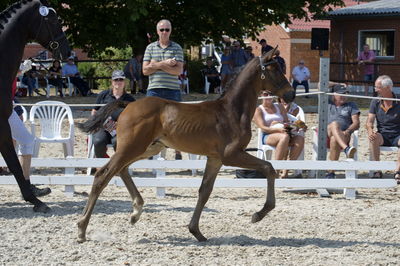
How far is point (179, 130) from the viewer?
676cm

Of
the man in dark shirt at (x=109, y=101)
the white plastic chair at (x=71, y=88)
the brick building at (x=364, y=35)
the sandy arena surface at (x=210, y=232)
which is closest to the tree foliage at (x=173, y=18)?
the white plastic chair at (x=71, y=88)

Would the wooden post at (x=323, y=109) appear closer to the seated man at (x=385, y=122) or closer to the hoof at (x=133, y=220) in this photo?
the seated man at (x=385, y=122)

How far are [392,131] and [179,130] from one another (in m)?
4.79

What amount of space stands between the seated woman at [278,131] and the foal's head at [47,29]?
3.06 meters

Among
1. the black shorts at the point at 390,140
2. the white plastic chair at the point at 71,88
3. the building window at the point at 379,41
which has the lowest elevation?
the black shorts at the point at 390,140

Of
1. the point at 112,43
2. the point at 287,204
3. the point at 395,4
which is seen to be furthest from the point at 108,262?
the point at 395,4

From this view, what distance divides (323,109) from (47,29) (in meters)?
3.82

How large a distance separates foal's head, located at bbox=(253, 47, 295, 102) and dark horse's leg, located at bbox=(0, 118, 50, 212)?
2.73 meters

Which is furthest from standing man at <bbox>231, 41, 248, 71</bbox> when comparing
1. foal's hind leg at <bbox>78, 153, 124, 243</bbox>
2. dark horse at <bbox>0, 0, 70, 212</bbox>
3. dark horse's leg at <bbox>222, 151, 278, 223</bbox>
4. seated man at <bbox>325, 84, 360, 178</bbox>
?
foal's hind leg at <bbox>78, 153, 124, 243</bbox>

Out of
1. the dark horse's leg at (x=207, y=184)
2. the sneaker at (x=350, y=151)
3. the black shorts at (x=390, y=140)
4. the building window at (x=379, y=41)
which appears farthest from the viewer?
the building window at (x=379, y=41)

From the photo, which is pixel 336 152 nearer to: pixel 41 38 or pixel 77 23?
pixel 41 38

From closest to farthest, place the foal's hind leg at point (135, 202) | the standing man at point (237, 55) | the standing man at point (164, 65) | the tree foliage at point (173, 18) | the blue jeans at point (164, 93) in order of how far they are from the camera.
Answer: the foal's hind leg at point (135, 202)
the standing man at point (164, 65)
the blue jeans at point (164, 93)
the tree foliage at point (173, 18)
the standing man at point (237, 55)

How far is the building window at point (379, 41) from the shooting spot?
30.8 meters

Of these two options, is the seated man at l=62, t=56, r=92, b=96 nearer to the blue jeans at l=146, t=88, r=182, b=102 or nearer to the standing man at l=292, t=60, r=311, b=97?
the standing man at l=292, t=60, r=311, b=97
